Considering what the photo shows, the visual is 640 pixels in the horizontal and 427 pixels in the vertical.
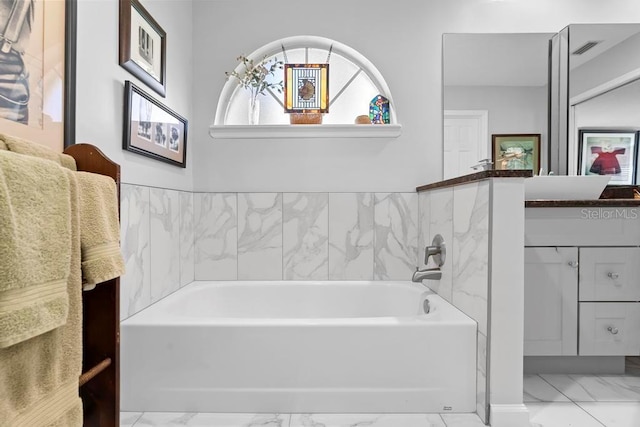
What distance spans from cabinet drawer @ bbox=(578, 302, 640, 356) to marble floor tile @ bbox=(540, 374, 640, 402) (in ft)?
0.42

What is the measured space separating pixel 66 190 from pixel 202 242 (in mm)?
1644

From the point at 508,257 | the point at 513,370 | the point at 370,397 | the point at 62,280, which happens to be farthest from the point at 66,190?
the point at 513,370

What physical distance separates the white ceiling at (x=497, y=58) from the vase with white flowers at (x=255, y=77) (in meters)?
1.12

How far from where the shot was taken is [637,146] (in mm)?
2393

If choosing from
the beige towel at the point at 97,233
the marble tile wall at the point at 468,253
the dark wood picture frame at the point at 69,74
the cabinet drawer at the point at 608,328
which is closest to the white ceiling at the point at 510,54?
the marble tile wall at the point at 468,253

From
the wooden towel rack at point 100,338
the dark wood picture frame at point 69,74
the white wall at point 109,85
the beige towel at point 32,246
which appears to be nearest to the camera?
the beige towel at point 32,246

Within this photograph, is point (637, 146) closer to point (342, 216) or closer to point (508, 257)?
point (508, 257)

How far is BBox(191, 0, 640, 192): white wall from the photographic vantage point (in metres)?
2.45

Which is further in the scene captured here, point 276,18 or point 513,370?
point 276,18

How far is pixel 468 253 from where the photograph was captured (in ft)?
5.41

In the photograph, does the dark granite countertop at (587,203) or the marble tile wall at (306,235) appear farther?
the marble tile wall at (306,235)

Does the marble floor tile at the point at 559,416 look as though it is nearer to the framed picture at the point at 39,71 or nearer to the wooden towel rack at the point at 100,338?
the wooden towel rack at the point at 100,338

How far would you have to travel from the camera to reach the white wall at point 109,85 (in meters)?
1.36

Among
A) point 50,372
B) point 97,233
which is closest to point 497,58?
point 97,233
